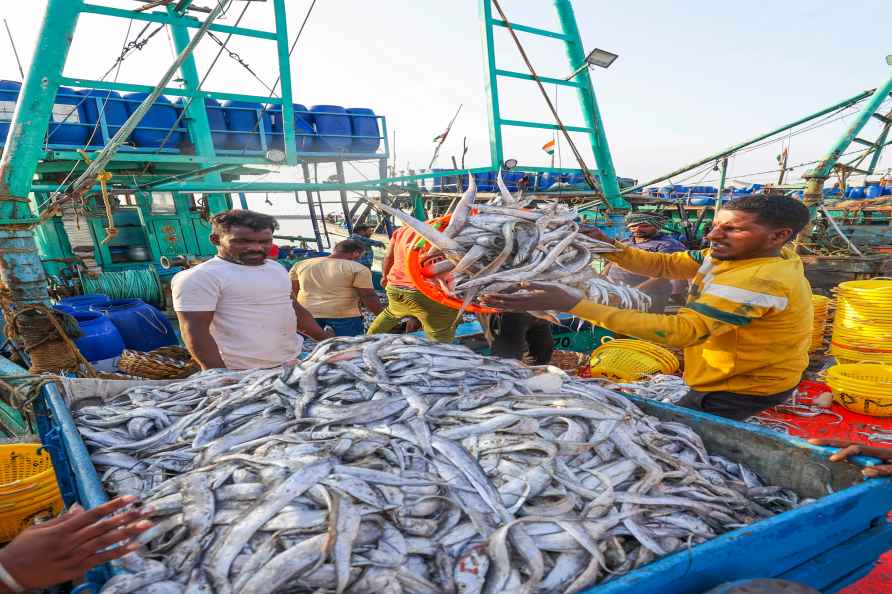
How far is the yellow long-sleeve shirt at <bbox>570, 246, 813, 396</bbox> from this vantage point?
2.34m

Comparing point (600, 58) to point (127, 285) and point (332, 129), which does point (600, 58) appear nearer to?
point (332, 129)

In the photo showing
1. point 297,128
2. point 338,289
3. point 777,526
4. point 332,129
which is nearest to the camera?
point 777,526

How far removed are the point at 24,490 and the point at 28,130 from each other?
2.97 meters

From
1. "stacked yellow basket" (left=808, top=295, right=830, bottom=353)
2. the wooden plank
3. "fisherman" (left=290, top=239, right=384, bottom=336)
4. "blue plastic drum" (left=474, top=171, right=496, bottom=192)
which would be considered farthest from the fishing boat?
"blue plastic drum" (left=474, top=171, right=496, bottom=192)

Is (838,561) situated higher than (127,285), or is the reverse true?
(127,285)

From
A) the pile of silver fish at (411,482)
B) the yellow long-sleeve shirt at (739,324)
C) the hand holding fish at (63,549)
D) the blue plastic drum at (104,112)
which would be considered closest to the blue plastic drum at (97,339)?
the pile of silver fish at (411,482)

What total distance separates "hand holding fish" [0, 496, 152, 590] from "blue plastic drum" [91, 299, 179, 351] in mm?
5879

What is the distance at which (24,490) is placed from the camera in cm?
308

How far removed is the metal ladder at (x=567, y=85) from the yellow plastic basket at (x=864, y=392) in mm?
4757

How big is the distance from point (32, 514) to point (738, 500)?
3961 mm

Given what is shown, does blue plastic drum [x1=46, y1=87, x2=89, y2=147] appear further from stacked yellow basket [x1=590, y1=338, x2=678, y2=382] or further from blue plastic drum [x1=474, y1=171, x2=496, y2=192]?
blue plastic drum [x1=474, y1=171, x2=496, y2=192]

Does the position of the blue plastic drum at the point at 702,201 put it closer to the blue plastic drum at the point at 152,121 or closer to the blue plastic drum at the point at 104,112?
the blue plastic drum at the point at 152,121

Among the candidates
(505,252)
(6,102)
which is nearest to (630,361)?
(505,252)

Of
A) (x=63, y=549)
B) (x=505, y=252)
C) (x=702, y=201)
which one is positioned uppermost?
(x=505, y=252)
